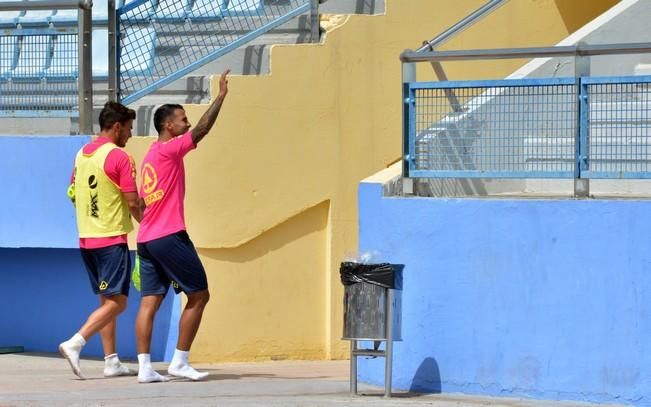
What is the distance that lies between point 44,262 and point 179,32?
223 centimetres

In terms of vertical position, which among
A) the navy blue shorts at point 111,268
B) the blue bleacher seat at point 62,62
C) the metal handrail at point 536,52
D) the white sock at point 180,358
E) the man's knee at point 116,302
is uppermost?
the blue bleacher seat at point 62,62

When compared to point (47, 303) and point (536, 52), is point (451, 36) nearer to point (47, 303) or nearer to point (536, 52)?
point (536, 52)

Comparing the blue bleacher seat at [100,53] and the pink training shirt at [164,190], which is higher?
the blue bleacher seat at [100,53]

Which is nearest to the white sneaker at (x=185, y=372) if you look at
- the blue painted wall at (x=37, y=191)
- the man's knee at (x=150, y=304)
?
the man's knee at (x=150, y=304)

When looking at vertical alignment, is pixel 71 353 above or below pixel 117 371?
above

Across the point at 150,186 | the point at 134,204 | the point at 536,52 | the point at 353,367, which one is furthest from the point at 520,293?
the point at 134,204

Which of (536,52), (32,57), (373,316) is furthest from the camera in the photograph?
(32,57)

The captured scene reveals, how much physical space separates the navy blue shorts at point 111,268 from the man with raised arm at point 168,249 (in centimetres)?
20

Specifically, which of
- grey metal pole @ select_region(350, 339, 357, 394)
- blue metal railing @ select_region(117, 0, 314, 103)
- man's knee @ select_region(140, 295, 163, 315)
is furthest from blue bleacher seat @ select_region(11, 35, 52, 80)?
grey metal pole @ select_region(350, 339, 357, 394)

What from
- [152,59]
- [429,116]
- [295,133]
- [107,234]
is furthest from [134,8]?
[429,116]

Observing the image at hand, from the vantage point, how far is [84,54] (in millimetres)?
10984

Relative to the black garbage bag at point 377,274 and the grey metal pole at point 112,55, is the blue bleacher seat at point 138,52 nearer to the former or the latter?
the grey metal pole at point 112,55

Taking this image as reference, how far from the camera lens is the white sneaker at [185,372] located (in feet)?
31.2

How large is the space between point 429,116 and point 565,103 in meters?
0.94
